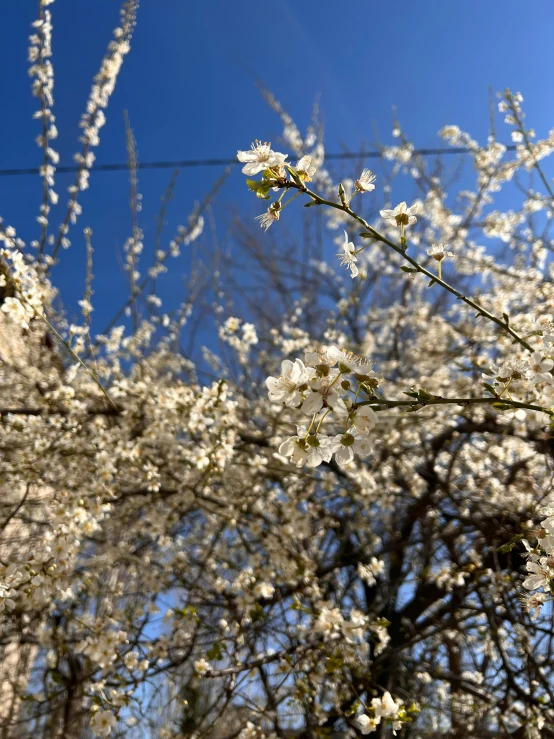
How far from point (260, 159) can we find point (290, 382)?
1.70 feet

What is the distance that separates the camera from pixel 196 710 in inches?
179

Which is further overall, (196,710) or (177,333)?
(177,333)

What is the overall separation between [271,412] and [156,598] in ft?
4.43

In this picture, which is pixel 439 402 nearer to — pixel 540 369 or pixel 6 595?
pixel 540 369

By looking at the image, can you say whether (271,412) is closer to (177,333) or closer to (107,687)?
(107,687)

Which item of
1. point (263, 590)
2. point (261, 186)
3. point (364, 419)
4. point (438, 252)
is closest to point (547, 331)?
point (438, 252)

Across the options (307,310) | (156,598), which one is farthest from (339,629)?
(307,310)

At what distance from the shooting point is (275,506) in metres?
3.38

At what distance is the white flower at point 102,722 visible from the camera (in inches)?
76.5

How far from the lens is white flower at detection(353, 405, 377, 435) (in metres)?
1.04

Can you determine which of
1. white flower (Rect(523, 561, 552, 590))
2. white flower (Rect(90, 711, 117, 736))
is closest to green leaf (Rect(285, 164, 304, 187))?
white flower (Rect(523, 561, 552, 590))

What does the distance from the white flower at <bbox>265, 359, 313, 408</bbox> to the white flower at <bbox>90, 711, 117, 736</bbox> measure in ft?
5.67

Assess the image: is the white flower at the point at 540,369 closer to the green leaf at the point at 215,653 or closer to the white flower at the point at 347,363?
the white flower at the point at 347,363

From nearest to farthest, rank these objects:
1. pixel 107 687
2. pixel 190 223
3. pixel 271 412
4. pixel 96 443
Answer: pixel 107 687 → pixel 96 443 → pixel 271 412 → pixel 190 223
